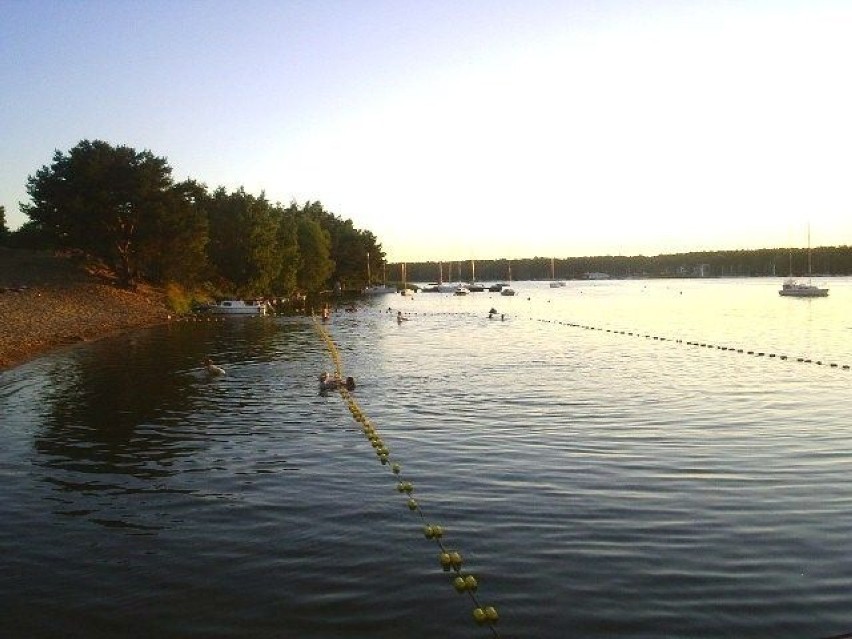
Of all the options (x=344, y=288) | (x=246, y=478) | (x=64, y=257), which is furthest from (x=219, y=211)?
(x=246, y=478)

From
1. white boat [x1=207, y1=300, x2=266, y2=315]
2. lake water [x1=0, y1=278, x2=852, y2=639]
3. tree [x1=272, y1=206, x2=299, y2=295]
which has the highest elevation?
tree [x1=272, y1=206, x2=299, y2=295]

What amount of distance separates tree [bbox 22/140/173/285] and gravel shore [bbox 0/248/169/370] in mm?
3700

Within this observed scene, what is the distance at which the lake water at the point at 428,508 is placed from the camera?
10.3 metres

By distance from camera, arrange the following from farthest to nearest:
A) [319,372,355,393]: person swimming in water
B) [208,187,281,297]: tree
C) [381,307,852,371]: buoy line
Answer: [208,187,281,297]: tree < [381,307,852,371]: buoy line < [319,372,355,393]: person swimming in water

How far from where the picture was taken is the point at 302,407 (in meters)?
27.6

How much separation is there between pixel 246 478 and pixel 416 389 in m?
15.2

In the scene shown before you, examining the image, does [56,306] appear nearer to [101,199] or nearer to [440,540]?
[101,199]

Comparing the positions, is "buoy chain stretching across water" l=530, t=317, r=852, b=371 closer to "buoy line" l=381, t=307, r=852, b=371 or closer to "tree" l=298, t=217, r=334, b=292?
"buoy line" l=381, t=307, r=852, b=371

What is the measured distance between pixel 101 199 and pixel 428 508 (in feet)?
238

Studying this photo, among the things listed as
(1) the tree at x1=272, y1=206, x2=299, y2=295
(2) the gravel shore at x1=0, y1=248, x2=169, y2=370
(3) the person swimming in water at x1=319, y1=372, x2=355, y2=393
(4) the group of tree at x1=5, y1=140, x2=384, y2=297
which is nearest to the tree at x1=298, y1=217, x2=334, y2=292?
(1) the tree at x1=272, y1=206, x2=299, y2=295

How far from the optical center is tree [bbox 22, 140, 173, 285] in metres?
78.1

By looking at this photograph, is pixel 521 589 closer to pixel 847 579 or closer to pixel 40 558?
pixel 847 579

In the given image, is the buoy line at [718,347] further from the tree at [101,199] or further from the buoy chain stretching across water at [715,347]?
the tree at [101,199]

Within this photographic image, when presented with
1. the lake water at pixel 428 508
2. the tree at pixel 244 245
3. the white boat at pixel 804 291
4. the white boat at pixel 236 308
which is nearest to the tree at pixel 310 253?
the tree at pixel 244 245
